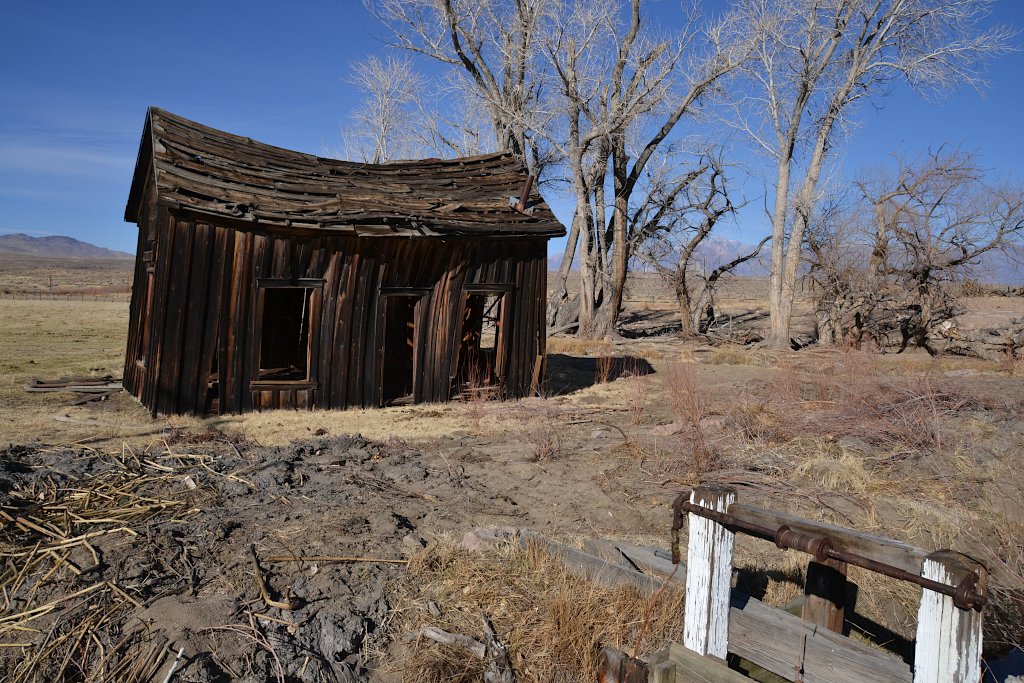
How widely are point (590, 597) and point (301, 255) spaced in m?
7.93

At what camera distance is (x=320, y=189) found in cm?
1214

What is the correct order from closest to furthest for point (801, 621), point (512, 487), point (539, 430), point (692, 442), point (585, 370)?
point (801, 621), point (512, 487), point (692, 442), point (539, 430), point (585, 370)

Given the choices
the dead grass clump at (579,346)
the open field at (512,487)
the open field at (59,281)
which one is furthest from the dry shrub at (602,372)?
the open field at (59,281)

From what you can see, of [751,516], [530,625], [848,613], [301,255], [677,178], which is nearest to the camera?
[751,516]

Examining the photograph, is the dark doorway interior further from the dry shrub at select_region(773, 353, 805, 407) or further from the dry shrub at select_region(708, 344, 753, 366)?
the dry shrub at select_region(708, 344, 753, 366)

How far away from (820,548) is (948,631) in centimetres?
55

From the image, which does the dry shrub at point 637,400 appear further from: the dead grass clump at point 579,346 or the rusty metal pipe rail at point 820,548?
the rusty metal pipe rail at point 820,548

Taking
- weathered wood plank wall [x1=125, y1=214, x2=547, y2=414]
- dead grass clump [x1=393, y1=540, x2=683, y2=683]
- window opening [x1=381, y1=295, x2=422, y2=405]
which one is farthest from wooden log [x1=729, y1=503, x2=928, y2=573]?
window opening [x1=381, y1=295, x2=422, y2=405]

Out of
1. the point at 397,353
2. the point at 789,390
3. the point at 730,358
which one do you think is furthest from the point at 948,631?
the point at 730,358

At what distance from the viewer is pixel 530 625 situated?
178 inches

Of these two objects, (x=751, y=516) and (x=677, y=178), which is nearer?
(x=751, y=516)

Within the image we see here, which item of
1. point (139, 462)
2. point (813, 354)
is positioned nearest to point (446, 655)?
point (139, 462)

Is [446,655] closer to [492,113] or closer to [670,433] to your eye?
[670,433]

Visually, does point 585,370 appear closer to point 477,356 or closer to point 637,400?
point 477,356
